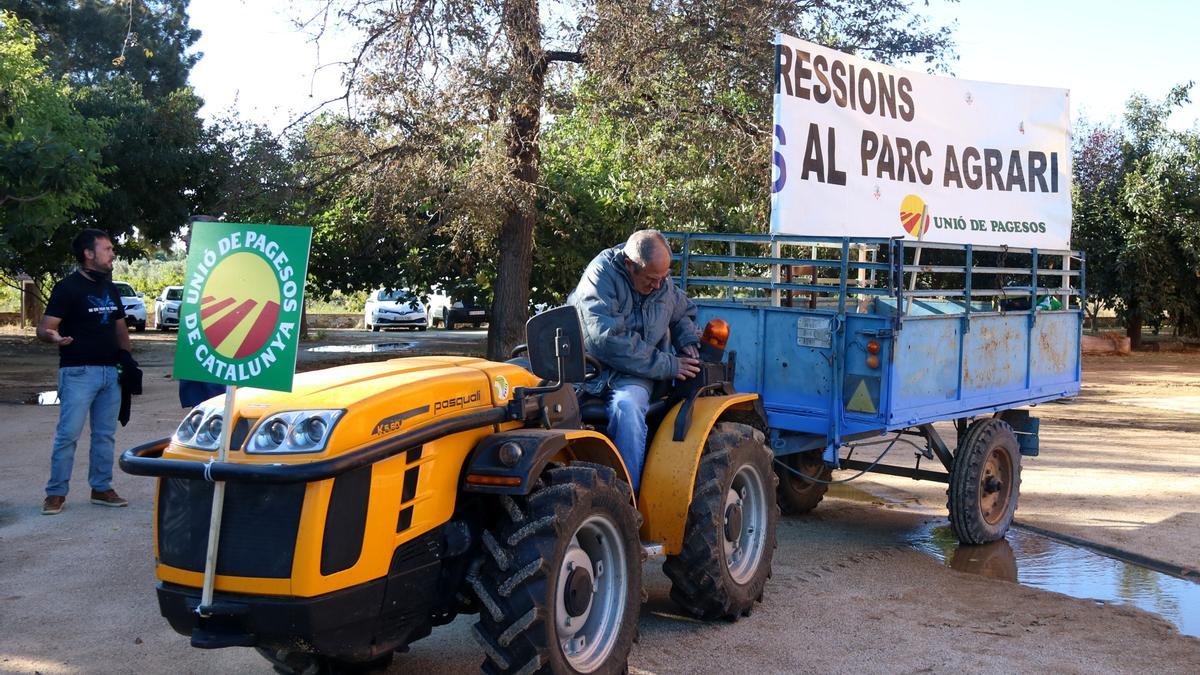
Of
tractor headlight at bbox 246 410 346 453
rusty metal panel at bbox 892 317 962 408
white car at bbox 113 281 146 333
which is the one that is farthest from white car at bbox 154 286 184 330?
tractor headlight at bbox 246 410 346 453

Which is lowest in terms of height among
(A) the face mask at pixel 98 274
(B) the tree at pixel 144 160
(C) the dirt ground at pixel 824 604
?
(C) the dirt ground at pixel 824 604

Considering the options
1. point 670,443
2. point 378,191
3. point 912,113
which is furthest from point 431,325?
point 670,443

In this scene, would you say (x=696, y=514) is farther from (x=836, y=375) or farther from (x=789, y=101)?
(x=789, y=101)

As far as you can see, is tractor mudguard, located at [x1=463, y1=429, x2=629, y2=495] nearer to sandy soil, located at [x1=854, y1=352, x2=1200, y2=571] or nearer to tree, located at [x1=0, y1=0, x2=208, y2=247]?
sandy soil, located at [x1=854, y1=352, x2=1200, y2=571]

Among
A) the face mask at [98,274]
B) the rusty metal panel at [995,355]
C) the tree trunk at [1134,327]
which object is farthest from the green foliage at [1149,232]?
the face mask at [98,274]

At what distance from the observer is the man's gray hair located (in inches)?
220

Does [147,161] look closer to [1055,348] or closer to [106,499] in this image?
[106,499]

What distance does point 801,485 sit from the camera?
856 centimetres

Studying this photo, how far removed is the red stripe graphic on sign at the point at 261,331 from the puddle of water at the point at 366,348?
62.8ft

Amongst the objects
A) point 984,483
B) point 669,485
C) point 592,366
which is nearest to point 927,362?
point 984,483

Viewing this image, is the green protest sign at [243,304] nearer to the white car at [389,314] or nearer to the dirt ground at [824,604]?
the dirt ground at [824,604]

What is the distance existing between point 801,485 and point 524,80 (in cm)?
747

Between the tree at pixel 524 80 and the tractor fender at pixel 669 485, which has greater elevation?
the tree at pixel 524 80

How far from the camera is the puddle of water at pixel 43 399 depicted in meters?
14.5
